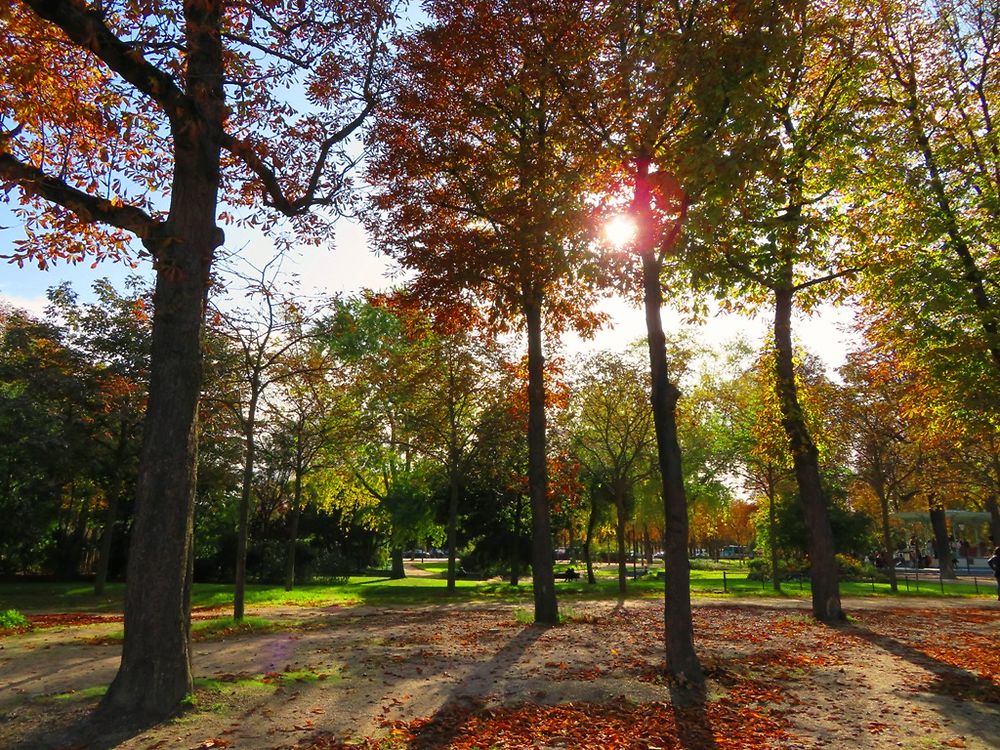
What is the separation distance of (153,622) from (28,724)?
1.35 metres

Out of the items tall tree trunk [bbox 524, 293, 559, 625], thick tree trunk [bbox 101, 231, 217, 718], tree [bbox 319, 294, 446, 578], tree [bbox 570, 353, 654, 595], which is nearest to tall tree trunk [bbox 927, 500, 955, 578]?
tree [bbox 570, 353, 654, 595]

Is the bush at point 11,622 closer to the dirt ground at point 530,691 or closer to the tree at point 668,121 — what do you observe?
the dirt ground at point 530,691

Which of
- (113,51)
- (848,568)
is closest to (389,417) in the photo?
(113,51)

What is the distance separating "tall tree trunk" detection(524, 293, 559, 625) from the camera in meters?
14.9

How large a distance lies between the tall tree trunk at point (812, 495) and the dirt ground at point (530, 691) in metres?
1.69

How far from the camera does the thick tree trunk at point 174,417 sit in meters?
6.46

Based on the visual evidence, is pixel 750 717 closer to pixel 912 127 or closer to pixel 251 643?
pixel 251 643

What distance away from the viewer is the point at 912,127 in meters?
13.9

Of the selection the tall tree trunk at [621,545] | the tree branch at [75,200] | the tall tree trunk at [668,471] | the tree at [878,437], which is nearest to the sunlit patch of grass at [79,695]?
the tree branch at [75,200]

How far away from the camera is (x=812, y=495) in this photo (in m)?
15.6

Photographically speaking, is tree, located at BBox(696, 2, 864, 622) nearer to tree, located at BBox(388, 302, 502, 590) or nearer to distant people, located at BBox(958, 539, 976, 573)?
tree, located at BBox(388, 302, 502, 590)

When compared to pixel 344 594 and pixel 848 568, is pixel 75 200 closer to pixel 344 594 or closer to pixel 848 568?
pixel 344 594

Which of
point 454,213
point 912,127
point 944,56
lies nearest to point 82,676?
point 454,213

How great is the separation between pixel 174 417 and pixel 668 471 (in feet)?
20.8
